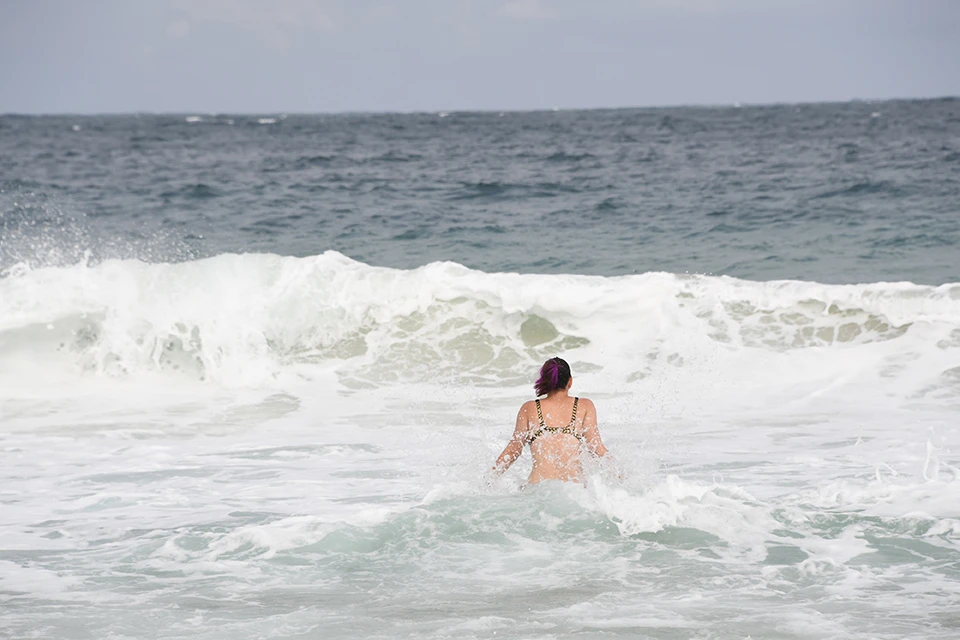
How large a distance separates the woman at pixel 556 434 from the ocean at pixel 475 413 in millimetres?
154

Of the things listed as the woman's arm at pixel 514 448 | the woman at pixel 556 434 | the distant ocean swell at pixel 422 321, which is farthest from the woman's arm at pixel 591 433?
the distant ocean swell at pixel 422 321

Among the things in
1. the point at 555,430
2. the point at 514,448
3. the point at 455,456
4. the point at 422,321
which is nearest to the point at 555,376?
the point at 555,430

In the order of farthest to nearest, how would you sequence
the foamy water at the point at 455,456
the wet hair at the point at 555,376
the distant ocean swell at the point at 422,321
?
the distant ocean swell at the point at 422,321 → the wet hair at the point at 555,376 → the foamy water at the point at 455,456

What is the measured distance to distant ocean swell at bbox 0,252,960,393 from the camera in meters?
11.6

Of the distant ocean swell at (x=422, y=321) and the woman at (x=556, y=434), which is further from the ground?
the distant ocean swell at (x=422, y=321)

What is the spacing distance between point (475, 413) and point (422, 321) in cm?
313

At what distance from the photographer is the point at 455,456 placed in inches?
328

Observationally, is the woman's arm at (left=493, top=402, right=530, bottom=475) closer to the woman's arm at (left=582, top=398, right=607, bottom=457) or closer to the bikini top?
the bikini top

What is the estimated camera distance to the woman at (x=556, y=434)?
670 cm

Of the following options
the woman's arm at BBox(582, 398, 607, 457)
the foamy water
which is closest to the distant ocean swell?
the foamy water

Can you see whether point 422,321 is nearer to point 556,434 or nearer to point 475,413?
point 475,413

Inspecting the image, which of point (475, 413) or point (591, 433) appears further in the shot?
point (475, 413)

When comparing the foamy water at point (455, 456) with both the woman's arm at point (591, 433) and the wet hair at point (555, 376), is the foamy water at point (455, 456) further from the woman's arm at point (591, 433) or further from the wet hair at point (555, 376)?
the wet hair at point (555, 376)

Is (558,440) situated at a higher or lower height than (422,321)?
lower
